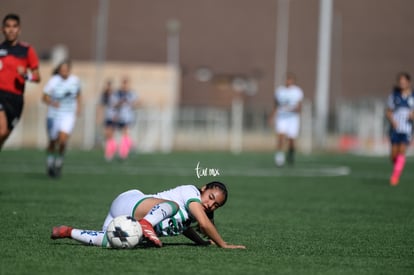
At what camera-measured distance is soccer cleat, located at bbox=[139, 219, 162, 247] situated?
9.37 m

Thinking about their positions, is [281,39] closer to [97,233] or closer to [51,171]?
[51,171]

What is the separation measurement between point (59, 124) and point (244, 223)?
8562mm

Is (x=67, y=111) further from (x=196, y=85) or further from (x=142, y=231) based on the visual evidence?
(x=196, y=85)

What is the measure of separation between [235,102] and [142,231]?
1860 inches

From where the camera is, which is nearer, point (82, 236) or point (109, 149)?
point (82, 236)

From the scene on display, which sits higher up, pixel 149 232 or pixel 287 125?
pixel 287 125

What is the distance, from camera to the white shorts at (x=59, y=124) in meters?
20.3

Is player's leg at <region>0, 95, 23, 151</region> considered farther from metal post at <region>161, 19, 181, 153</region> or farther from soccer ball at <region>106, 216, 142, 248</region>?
metal post at <region>161, 19, 181, 153</region>

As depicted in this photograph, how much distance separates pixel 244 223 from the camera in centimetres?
1267

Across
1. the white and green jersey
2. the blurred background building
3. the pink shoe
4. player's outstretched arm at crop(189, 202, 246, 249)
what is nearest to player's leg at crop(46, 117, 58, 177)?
the pink shoe

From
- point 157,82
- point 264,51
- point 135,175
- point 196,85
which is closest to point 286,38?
point 264,51

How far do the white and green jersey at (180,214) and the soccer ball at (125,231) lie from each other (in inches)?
18.4

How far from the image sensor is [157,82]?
171 ft

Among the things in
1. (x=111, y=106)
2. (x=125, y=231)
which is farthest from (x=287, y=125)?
(x=125, y=231)
